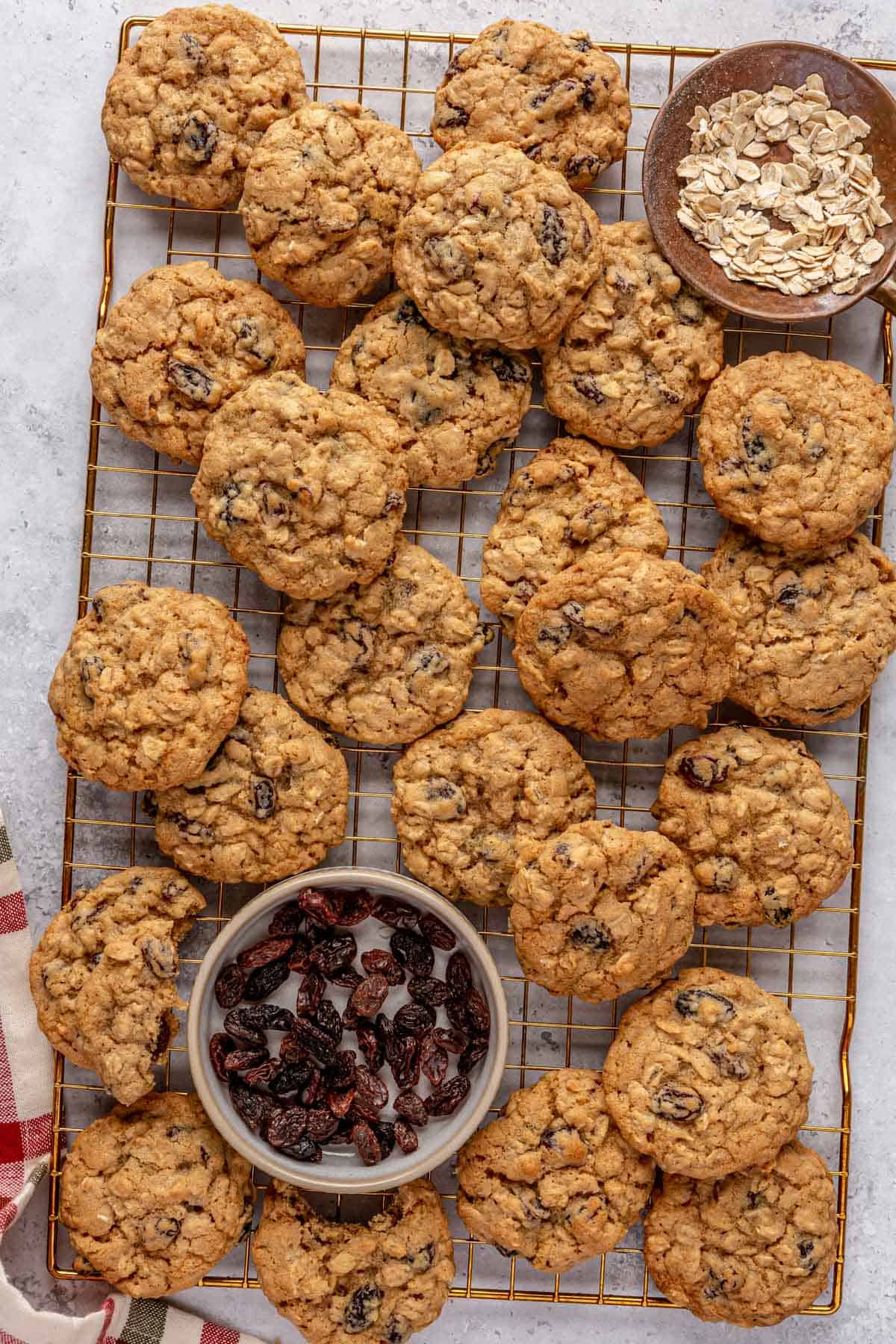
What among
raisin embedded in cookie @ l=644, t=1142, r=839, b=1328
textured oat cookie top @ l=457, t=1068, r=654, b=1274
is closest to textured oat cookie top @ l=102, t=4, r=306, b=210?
textured oat cookie top @ l=457, t=1068, r=654, b=1274

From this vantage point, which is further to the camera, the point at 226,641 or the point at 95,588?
the point at 95,588

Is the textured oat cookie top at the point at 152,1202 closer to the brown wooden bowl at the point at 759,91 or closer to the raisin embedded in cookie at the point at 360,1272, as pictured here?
the raisin embedded in cookie at the point at 360,1272

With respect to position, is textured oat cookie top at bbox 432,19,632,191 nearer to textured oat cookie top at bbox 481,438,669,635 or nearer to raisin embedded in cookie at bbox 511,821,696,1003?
textured oat cookie top at bbox 481,438,669,635

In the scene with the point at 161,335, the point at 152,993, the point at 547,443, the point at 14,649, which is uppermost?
the point at 161,335

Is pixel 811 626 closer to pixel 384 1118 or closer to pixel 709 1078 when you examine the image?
pixel 709 1078

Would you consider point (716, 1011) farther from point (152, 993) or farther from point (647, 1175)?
point (152, 993)

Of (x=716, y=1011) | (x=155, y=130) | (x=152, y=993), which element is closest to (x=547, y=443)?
(x=155, y=130)

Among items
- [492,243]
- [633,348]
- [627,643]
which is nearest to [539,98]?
[492,243]
